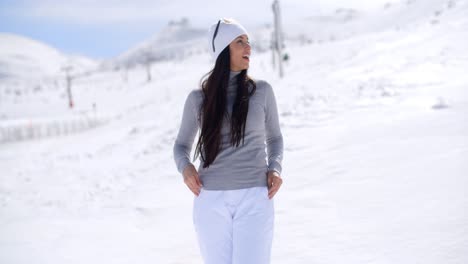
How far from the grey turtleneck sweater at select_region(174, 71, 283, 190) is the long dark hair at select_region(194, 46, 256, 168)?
29 millimetres

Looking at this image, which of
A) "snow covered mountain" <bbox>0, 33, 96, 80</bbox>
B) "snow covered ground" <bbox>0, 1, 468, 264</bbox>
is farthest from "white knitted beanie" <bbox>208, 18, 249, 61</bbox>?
"snow covered mountain" <bbox>0, 33, 96, 80</bbox>

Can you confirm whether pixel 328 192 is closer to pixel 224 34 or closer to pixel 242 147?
pixel 242 147

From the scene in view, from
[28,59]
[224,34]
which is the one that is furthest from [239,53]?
[28,59]

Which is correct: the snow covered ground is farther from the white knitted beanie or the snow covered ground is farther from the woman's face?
the white knitted beanie

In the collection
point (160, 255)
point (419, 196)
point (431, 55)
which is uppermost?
point (431, 55)

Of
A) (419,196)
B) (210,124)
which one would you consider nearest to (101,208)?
(419,196)

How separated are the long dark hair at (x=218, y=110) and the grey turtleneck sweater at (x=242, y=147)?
0.03m

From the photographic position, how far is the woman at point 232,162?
6.36 feet

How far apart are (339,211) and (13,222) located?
4.00m

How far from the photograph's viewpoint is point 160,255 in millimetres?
3945

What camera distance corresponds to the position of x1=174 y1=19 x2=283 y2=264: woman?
6.36 feet

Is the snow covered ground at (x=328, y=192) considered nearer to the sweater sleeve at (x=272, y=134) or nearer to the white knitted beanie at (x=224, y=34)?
the sweater sleeve at (x=272, y=134)

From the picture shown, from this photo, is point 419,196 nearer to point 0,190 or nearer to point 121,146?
point 0,190

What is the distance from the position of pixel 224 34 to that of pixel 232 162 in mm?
599
